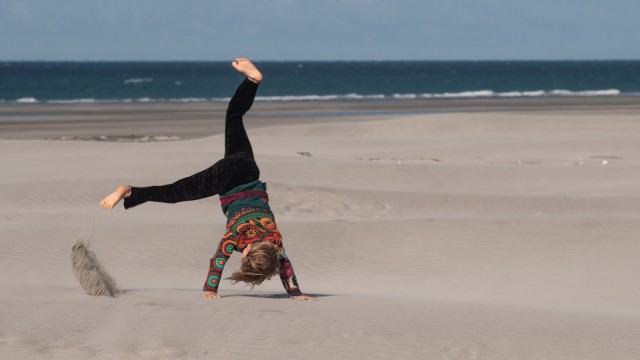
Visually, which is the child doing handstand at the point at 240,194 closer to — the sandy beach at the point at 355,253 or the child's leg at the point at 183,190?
the child's leg at the point at 183,190

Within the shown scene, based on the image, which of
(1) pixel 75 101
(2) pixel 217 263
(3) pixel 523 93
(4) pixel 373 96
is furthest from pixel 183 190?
(3) pixel 523 93

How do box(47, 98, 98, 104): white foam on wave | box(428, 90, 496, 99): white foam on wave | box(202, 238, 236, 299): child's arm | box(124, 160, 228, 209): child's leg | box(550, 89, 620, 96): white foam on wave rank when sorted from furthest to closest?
box(550, 89, 620, 96): white foam on wave < box(428, 90, 496, 99): white foam on wave < box(47, 98, 98, 104): white foam on wave < box(202, 238, 236, 299): child's arm < box(124, 160, 228, 209): child's leg

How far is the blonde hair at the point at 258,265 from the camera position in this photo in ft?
20.8

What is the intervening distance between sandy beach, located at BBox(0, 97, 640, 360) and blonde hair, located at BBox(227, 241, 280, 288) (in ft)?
0.76

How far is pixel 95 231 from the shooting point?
1202cm

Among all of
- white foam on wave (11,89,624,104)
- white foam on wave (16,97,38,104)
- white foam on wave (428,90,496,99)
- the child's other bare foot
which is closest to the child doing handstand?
the child's other bare foot

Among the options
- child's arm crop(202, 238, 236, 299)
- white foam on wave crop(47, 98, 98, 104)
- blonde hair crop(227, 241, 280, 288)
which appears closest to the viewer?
blonde hair crop(227, 241, 280, 288)

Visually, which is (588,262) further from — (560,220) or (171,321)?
(171,321)

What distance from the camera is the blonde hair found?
6.33 metres

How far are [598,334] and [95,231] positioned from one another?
6964 millimetres

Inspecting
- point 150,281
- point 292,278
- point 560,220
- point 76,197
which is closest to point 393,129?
point 76,197

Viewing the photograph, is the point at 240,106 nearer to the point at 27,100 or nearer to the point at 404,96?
the point at 27,100

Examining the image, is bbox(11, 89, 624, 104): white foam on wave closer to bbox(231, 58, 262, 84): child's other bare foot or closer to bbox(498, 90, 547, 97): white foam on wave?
bbox(498, 90, 547, 97): white foam on wave

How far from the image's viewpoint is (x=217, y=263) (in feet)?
22.7
